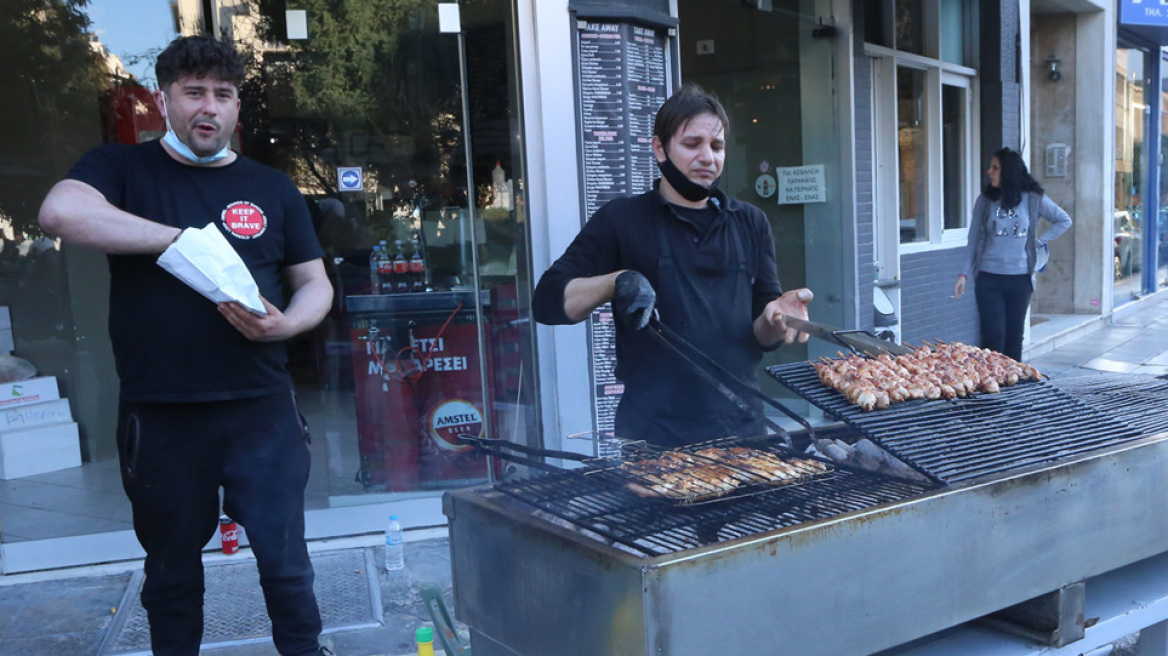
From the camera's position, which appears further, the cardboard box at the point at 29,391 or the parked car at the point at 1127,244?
the parked car at the point at 1127,244

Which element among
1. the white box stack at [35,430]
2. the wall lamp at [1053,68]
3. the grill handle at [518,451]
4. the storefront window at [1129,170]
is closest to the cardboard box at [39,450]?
the white box stack at [35,430]

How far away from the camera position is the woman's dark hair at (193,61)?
2.66 metres

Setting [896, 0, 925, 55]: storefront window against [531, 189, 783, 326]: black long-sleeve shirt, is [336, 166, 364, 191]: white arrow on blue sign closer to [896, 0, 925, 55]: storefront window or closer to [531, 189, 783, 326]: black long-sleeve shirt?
[531, 189, 783, 326]: black long-sleeve shirt

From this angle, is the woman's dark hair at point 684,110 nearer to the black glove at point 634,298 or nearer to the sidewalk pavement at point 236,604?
the black glove at point 634,298

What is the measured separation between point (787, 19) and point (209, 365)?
234 inches

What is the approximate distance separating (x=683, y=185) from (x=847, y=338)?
68 centimetres

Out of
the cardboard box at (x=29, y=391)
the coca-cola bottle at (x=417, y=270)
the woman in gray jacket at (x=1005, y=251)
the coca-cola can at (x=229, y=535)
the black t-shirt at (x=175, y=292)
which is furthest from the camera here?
the woman in gray jacket at (x=1005, y=251)

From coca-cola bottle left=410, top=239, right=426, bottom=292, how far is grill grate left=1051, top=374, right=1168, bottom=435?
3.32 metres

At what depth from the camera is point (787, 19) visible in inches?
292

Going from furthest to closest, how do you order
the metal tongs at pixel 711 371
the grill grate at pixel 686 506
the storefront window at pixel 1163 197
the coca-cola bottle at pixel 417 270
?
the storefront window at pixel 1163 197 < the coca-cola bottle at pixel 417 270 < the metal tongs at pixel 711 371 < the grill grate at pixel 686 506

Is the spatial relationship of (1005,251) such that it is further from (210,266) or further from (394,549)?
Answer: (210,266)

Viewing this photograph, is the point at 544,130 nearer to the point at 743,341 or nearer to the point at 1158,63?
the point at 743,341

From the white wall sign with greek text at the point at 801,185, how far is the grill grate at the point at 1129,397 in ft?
12.9

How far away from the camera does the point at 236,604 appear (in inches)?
169
